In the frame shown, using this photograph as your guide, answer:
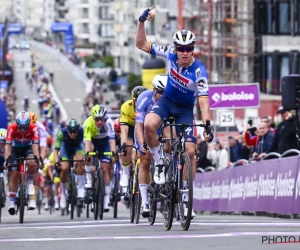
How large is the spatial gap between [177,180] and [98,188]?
22.8 feet

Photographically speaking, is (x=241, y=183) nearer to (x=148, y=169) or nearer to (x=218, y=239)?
(x=148, y=169)

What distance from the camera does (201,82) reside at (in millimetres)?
14664

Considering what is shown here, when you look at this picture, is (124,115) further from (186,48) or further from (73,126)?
(186,48)

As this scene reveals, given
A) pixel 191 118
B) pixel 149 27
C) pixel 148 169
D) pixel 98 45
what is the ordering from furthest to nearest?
pixel 98 45
pixel 149 27
pixel 148 169
pixel 191 118

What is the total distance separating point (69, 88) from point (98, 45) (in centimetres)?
4322

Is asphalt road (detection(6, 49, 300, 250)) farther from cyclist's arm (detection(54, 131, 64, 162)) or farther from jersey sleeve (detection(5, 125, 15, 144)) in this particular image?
cyclist's arm (detection(54, 131, 64, 162))

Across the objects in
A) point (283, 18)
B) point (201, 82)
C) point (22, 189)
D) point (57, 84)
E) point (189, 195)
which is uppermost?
point (283, 18)

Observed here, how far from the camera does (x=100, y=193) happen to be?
2112cm

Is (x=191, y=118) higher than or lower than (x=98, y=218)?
higher

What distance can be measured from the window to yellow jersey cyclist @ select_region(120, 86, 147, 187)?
48016 millimetres

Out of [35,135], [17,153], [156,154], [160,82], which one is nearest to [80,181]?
[17,153]

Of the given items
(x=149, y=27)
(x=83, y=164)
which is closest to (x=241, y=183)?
(x=83, y=164)

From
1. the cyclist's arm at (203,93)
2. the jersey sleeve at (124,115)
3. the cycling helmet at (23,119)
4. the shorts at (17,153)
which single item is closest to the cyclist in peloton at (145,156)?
the cyclist's arm at (203,93)

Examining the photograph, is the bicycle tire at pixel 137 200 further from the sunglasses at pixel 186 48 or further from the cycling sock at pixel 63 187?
the cycling sock at pixel 63 187
